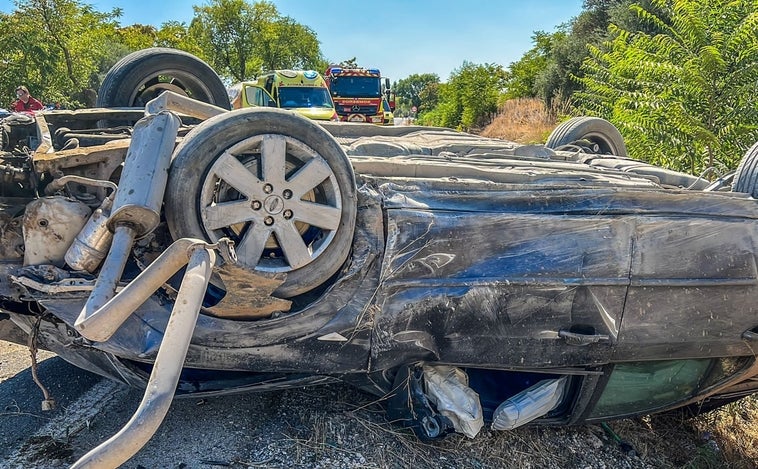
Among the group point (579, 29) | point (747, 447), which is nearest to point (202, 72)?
point (747, 447)

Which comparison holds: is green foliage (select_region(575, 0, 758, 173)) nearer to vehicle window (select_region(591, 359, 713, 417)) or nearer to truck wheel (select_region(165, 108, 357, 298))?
vehicle window (select_region(591, 359, 713, 417))

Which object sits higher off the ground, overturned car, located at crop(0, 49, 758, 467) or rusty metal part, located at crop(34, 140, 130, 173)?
rusty metal part, located at crop(34, 140, 130, 173)

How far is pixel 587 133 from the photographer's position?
5.03m

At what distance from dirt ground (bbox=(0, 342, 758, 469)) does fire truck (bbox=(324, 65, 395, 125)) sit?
17.8 m

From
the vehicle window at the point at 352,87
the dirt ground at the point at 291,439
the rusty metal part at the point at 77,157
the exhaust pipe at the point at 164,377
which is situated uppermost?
the vehicle window at the point at 352,87

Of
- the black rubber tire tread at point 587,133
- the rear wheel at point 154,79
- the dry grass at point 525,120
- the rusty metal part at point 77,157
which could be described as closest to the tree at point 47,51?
the dry grass at point 525,120

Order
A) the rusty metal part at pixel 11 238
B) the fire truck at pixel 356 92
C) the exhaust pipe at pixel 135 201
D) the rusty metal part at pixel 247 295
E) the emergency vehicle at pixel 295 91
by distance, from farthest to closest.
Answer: the fire truck at pixel 356 92
the emergency vehicle at pixel 295 91
the rusty metal part at pixel 11 238
the rusty metal part at pixel 247 295
the exhaust pipe at pixel 135 201

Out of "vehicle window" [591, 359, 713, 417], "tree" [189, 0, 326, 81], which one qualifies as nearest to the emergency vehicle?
"vehicle window" [591, 359, 713, 417]

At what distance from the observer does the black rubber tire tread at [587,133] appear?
4980mm

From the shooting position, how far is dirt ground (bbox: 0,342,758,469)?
2631 millimetres

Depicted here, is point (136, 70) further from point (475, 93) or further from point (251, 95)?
point (475, 93)

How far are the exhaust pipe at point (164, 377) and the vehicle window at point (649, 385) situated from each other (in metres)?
2.03

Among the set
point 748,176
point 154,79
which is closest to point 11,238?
point 154,79

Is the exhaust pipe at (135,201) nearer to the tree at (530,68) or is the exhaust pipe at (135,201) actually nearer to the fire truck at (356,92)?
the fire truck at (356,92)
